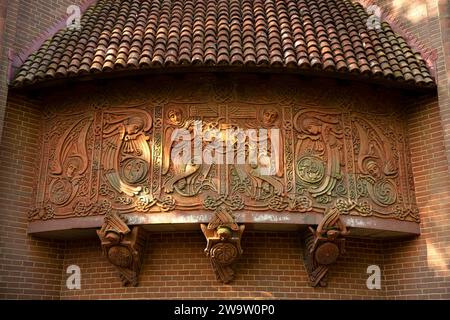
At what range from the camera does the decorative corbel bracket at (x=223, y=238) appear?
320 inches

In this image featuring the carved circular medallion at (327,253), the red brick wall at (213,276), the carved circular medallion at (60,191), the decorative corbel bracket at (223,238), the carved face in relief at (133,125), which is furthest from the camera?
the carved face in relief at (133,125)

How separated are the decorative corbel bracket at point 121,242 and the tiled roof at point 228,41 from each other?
2.38 m

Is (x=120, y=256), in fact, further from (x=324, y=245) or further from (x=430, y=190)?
(x=430, y=190)

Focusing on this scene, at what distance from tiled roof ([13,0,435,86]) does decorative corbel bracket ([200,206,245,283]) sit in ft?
7.70

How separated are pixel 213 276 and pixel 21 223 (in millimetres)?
3227

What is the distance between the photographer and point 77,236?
909 centimetres

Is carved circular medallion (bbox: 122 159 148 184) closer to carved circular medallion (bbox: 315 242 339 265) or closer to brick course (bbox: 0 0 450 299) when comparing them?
brick course (bbox: 0 0 450 299)

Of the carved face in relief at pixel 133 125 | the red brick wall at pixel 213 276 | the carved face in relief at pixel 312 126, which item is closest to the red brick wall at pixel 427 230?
the red brick wall at pixel 213 276

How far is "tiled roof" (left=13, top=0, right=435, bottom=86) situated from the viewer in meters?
8.58

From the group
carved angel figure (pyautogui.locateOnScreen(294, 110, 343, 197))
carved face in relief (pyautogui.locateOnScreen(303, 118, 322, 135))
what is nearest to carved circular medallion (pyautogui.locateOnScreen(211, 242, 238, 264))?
carved angel figure (pyautogui.locateOnScreen(294, 110, 343, 197))

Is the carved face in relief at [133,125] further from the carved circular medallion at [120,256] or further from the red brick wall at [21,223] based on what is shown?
the carved circular medallion at [120,256]

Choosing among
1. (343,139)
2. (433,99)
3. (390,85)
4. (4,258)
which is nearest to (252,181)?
(343,139)

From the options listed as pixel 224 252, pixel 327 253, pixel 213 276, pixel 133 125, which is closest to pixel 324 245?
pixel 327 253

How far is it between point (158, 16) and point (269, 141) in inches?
127
